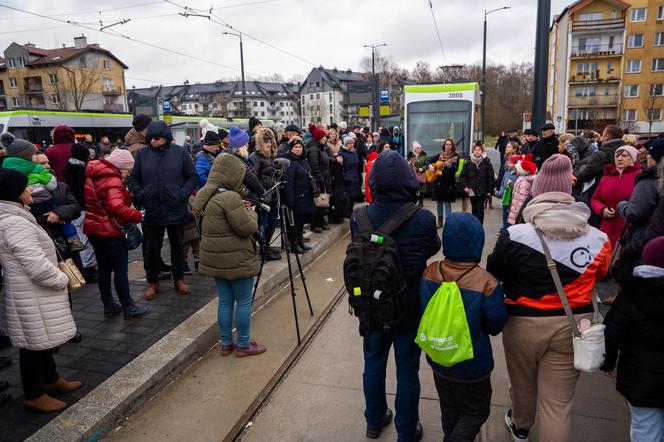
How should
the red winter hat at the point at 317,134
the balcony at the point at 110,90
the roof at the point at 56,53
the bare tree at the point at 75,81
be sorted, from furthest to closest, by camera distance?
the balcony at the point at 110,90, the roof at the point at 56,53, the bare tree at the point at 75,81, the red winter hat at the point at 317,134

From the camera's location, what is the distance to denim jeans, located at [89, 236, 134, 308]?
473 cm

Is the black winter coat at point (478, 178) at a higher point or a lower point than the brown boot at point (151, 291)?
higher

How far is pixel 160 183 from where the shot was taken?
5184mm

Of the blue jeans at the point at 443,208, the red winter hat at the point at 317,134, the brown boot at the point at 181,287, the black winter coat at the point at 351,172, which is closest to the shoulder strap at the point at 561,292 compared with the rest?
the brown boot at the point at 181,287

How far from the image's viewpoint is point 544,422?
9.16ft

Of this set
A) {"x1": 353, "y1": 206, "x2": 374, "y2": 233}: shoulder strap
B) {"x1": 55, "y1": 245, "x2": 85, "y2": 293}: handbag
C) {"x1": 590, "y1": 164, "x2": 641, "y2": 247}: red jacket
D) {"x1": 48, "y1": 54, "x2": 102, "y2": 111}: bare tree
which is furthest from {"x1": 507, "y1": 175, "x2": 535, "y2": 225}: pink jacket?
{"x1": 48, "y1": 54, "x2": 102, "y2": 111}: bare tree

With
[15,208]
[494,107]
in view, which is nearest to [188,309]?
[15,208]

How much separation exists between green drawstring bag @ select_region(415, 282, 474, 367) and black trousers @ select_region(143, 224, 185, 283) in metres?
3.68

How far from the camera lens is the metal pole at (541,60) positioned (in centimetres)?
798

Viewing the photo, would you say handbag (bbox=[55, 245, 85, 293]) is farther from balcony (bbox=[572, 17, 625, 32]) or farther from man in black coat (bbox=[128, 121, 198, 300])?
balcony (bbox=[572, 17, 625, 32])

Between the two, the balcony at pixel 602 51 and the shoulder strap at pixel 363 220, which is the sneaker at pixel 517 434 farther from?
the balcony at pixel 602 51

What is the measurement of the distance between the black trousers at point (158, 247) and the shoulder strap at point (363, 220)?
120 inches

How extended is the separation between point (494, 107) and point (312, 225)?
222 ft

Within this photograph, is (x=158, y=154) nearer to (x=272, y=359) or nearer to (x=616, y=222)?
(x=272, y=359)
